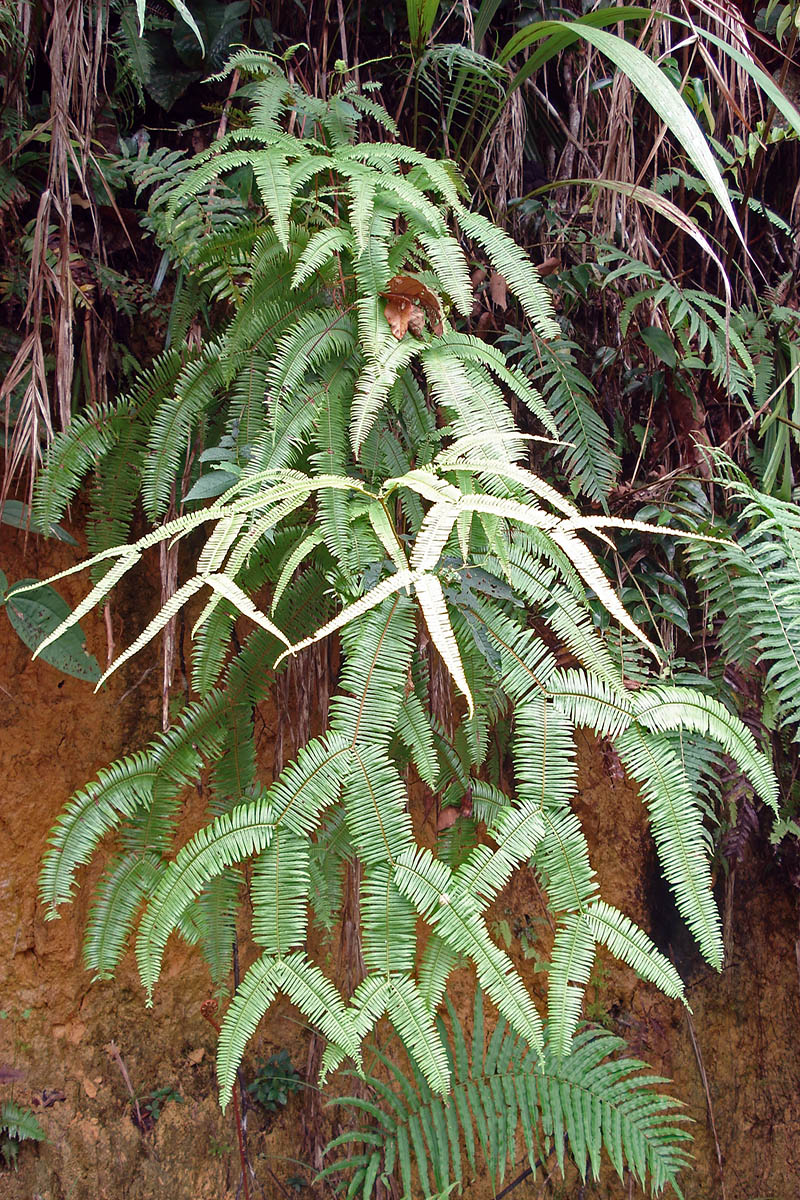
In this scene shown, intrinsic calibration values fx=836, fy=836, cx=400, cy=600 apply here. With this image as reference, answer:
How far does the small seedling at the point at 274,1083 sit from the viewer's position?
207cm

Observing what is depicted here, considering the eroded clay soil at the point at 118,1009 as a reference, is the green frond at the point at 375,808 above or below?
above

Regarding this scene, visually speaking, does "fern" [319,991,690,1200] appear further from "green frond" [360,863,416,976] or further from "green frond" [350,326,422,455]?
"green frond" [350,326,422,455]

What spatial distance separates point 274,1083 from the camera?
208 centimetres

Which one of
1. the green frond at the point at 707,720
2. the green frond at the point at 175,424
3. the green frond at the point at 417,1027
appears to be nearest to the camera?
the green frond at the point at 417,1027

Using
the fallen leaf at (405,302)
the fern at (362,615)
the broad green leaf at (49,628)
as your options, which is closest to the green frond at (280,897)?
the fern at (362,615)

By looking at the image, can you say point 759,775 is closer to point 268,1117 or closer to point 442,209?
point 442,209

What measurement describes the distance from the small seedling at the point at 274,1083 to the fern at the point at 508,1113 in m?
0.21

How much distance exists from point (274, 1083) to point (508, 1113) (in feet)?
1.96

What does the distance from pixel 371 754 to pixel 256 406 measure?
0.67 metres

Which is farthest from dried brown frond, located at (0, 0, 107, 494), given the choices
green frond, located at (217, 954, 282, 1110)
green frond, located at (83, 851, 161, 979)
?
green frond, located at (217, 954, 282, 1110)

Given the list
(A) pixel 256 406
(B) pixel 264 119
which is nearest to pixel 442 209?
(B) pixel 264 119

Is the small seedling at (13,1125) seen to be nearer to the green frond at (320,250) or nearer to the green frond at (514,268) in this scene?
the green frond at (320,250)

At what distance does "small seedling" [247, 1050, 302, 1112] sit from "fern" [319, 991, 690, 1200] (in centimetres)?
21

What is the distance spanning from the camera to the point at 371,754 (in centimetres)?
120
